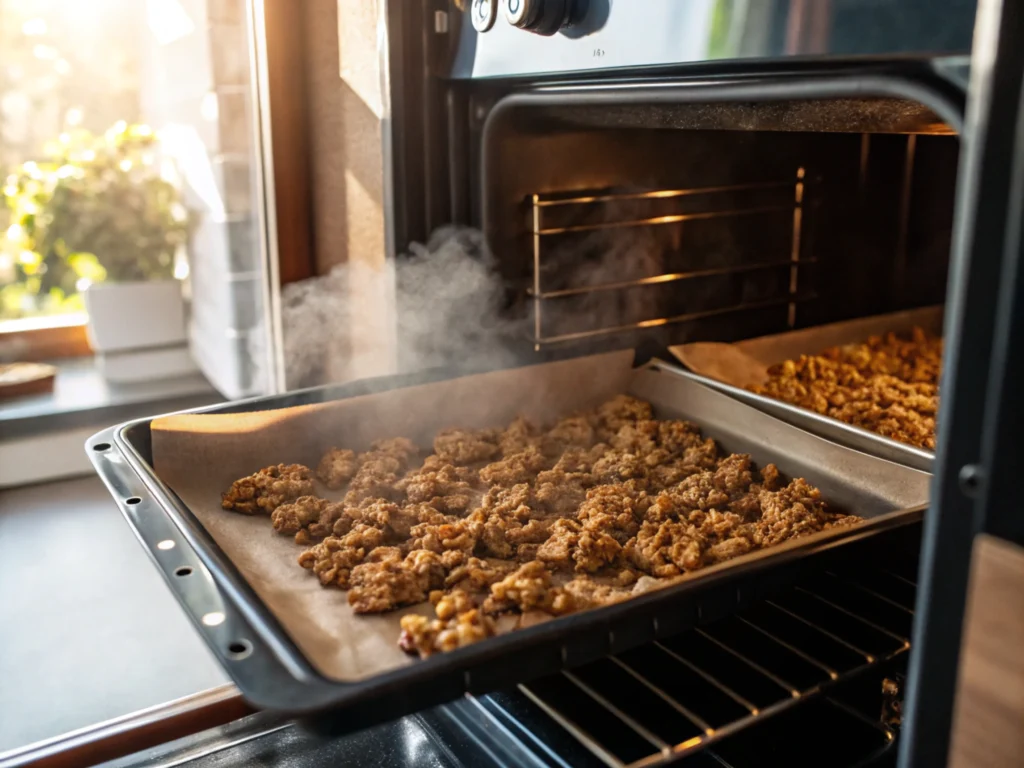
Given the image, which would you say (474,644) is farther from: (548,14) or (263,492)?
(548,14)

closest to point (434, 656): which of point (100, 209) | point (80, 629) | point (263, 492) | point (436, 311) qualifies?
point (263, 492)

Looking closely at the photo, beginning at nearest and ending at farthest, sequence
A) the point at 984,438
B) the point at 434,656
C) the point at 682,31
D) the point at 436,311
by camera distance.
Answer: the point at 984,438 → the point at 434,656 → the point at 682,31 → the point at 436,311

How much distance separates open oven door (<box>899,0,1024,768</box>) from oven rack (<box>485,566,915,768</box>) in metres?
0.24

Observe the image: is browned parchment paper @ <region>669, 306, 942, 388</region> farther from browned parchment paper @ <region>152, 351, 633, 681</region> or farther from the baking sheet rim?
the baking sheet rim

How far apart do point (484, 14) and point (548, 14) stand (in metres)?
0.16

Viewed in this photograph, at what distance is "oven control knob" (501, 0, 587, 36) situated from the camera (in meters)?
0.95

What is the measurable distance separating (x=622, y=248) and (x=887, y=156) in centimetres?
54

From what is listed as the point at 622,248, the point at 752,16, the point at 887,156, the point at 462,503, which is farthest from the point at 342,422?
the point at 887,156

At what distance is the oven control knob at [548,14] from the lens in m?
0.95

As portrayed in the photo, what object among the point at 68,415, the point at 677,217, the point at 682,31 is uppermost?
the point at 682,31

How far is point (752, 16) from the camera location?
2.48 ft

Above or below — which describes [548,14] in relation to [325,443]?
above

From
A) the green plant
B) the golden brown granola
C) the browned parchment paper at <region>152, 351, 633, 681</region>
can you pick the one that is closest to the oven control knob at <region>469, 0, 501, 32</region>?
the browned parchment paper at <region>152, 351, 633, 681</region>

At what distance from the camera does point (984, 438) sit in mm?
521
